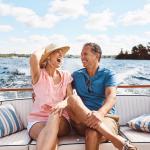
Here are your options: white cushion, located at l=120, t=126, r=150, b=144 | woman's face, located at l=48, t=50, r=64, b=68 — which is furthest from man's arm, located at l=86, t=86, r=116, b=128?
woman's face, located at l=48, t=50, r=64, b=68

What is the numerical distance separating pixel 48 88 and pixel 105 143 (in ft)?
2.34

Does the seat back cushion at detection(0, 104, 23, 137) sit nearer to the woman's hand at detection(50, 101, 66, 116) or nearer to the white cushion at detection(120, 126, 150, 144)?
the woman's hand at detection(50, 101, 66, 116)

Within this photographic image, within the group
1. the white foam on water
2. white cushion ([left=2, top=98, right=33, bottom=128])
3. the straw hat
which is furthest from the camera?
the white foam on water

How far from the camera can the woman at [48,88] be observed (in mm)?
3010

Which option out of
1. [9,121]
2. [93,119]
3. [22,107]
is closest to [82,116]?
[93,119]

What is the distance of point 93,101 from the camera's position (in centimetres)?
322

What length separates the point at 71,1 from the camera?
562 inches

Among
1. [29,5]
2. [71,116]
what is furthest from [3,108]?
[29,5]

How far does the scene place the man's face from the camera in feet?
10.7

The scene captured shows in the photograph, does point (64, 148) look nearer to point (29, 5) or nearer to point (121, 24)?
point (29, 5)

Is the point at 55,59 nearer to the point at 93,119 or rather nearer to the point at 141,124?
the point at 93,119

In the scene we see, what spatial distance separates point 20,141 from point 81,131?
524mm

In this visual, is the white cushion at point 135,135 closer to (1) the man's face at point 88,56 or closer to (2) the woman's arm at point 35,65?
(1) the man's face at point 88,56

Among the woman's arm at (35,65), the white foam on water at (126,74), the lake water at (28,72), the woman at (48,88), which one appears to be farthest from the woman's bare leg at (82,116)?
the white foam on water at (126,74)
